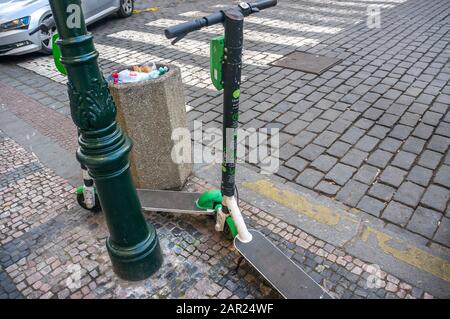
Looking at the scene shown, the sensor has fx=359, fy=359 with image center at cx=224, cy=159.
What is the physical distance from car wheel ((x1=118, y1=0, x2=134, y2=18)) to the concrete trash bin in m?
7.33

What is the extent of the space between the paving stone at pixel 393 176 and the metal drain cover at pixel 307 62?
2664 millimetres

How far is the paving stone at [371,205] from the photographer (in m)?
3.31

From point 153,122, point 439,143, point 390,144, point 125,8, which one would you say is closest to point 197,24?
point 153,122

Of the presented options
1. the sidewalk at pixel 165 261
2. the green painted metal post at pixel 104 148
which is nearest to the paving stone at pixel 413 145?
the sidewalk at pixel 165 261

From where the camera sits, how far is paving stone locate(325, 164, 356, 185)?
12.1ft

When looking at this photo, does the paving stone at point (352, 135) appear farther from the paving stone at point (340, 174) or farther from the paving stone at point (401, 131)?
the paving stone at point (340, 174)

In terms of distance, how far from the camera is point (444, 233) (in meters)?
3.06

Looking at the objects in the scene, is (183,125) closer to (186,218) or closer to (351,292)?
(186,218)

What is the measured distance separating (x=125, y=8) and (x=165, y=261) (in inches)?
342

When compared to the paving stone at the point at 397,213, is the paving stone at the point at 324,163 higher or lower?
higher

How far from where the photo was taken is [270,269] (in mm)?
2621

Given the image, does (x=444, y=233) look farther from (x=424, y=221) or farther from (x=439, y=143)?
(x=439, y=143)
